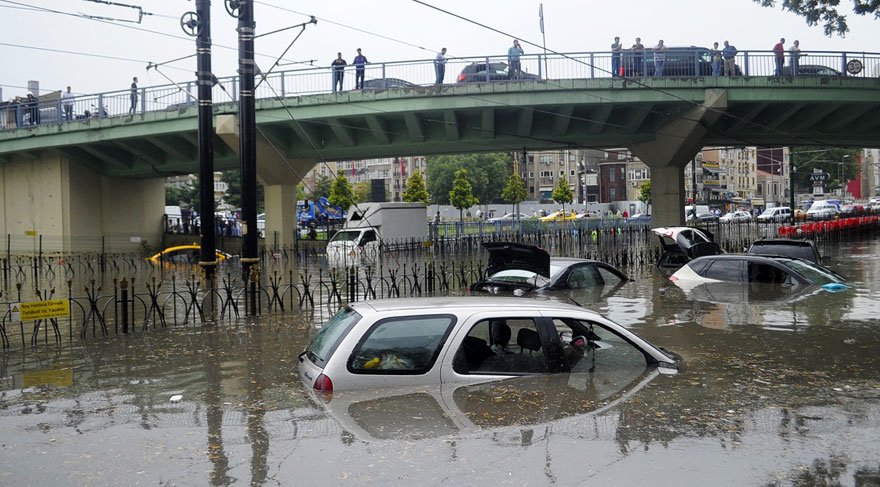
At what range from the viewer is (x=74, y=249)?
146ft

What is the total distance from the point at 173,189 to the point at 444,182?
1337 inches

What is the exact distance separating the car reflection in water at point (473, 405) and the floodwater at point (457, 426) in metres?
0.02

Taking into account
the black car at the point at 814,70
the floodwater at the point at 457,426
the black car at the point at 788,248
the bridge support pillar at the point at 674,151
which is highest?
the black car at the point at 814,70

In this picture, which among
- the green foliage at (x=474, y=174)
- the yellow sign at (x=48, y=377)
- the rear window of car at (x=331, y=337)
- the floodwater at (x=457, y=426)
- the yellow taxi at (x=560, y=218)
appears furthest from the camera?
the green foliage at (x=474, y=174)

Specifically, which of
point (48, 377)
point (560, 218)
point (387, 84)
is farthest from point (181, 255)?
point (560, 218)

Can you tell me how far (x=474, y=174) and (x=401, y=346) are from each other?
102488 mm

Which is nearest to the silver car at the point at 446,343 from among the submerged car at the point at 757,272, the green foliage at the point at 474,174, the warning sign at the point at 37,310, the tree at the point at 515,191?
the warning sign at the point at 37,310

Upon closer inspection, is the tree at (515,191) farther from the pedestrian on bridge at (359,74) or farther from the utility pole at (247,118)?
the utility pole at (247,118)

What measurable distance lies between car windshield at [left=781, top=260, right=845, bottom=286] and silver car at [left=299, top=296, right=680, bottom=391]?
10192 mm

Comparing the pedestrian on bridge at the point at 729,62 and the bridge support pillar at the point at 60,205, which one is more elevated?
the pedestrian on bridge at the point at 729,62

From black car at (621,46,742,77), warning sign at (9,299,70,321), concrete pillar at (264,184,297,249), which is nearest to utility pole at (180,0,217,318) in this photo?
warning sign at (9,299,70,321)

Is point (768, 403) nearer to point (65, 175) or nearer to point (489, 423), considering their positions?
point (489, 423)

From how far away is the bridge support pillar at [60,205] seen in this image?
43625 millimetres

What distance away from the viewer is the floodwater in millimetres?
5809
